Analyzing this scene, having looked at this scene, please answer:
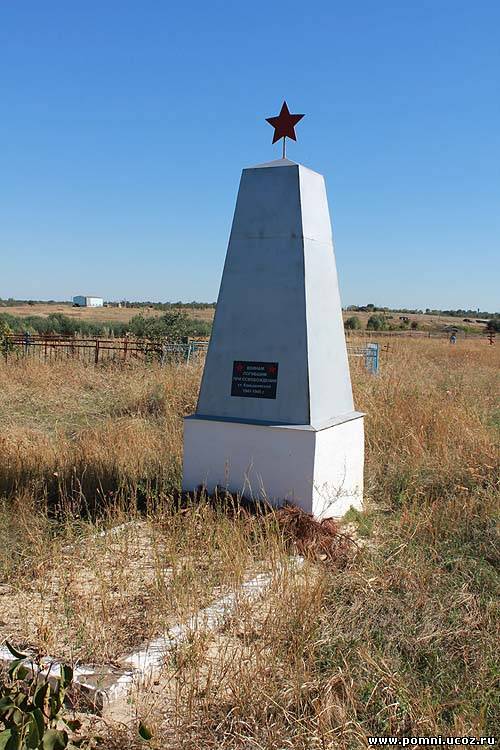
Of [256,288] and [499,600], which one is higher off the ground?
[256,288]

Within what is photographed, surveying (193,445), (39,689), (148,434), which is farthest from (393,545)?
(148,434)

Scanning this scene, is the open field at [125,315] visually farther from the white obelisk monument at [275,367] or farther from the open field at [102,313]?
the white obelisk monument at [275,367]

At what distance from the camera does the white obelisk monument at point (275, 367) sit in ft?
18.1

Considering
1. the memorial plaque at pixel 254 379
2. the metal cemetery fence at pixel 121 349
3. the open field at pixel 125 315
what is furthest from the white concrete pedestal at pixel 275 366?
Result: the open field at pixel 125 315

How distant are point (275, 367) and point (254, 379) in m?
0.21

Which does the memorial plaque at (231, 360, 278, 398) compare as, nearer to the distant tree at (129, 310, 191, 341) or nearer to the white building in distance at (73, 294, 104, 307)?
the distant tree at (129, 310, 191, 341)

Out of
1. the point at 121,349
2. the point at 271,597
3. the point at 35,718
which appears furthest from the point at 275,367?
the point at 121,349

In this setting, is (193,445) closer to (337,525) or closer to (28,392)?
(337,525)

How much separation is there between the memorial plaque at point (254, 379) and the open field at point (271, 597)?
3.36 feet

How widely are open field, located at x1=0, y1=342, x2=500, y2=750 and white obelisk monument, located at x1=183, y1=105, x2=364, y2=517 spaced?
0.48 metres

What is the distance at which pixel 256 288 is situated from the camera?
19.0 feet

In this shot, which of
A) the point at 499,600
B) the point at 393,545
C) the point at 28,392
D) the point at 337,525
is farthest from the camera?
the point at 28,392

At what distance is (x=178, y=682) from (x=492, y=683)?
4.81ft

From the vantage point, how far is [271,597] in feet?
12.9
